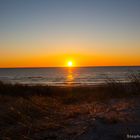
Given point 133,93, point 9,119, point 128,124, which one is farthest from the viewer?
point 133,93

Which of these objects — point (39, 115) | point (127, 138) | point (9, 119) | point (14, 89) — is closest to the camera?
point (127, 138)

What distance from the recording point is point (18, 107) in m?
7.89

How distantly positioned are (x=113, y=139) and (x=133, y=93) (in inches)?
272

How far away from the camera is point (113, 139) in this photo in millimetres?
4352

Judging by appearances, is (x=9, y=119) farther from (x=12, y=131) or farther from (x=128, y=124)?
(x=128, y=124)

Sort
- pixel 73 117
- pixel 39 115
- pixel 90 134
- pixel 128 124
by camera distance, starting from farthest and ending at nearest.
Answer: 1. pixel 39 115
2. pixel 73 117
3. pixel 128 124
4. pixel 90 134

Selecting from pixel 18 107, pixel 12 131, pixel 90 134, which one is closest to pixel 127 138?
pixel 90 134

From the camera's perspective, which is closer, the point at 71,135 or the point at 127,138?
the point at 127,138

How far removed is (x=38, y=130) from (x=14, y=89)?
38.5 feet

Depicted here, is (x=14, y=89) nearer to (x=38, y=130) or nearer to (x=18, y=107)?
(x=18, y=107)

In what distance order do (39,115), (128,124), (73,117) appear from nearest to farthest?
(128,124) < (73,117) < (39,115)

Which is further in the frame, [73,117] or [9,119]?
[73,117]

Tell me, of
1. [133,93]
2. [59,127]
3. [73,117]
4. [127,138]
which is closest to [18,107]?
[73,117]

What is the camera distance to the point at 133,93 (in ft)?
35.7
